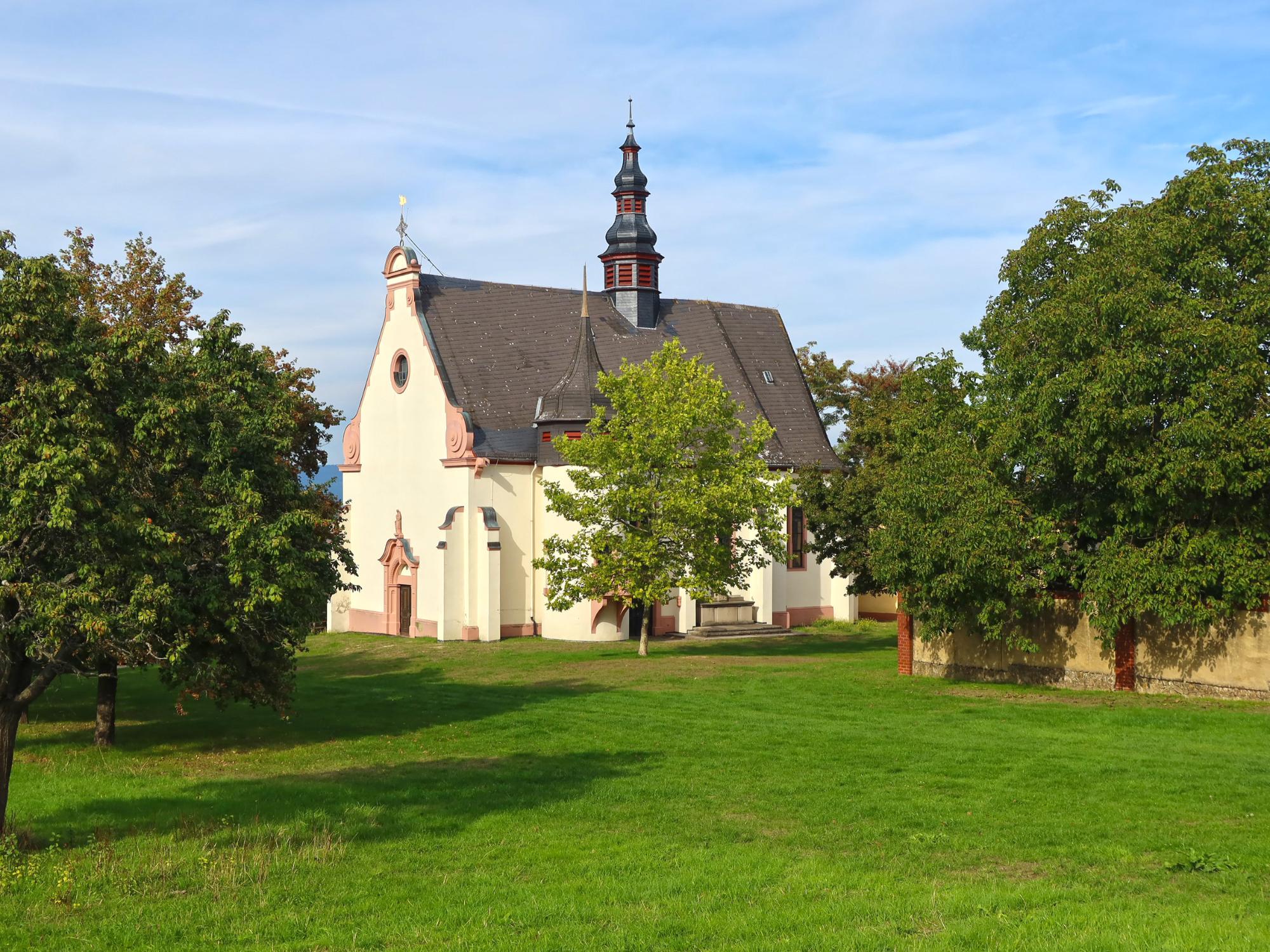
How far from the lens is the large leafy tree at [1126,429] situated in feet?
77.1

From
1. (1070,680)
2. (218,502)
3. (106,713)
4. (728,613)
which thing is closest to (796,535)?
(728,613)

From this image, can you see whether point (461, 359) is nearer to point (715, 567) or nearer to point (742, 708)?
point (715, 567)

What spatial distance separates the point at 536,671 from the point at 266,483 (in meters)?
15.5

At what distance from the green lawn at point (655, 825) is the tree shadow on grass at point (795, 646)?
11953mm

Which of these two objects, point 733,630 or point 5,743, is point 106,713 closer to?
point 5,743

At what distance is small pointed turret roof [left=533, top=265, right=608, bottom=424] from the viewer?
44.4 meters

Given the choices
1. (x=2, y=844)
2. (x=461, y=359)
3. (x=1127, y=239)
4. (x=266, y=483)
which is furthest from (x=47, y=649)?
(x=461, y=359)

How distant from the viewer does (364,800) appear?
1655 cm

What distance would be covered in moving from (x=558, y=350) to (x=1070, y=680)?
26399 mm

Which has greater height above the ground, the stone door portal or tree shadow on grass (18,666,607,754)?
the stone door portal

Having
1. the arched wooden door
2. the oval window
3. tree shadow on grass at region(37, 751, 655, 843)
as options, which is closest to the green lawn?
tree shadow on grass at region(37, 751, 655, 843)

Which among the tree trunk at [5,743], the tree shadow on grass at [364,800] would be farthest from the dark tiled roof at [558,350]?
the tree trunk at [5,743]

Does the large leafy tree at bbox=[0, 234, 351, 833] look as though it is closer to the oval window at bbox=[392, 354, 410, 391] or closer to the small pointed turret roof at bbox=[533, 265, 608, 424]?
the small pointed turret roof at bbox=[533, 265, 608, 424]

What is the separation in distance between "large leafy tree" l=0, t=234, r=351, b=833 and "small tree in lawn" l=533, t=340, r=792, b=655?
616 inches
